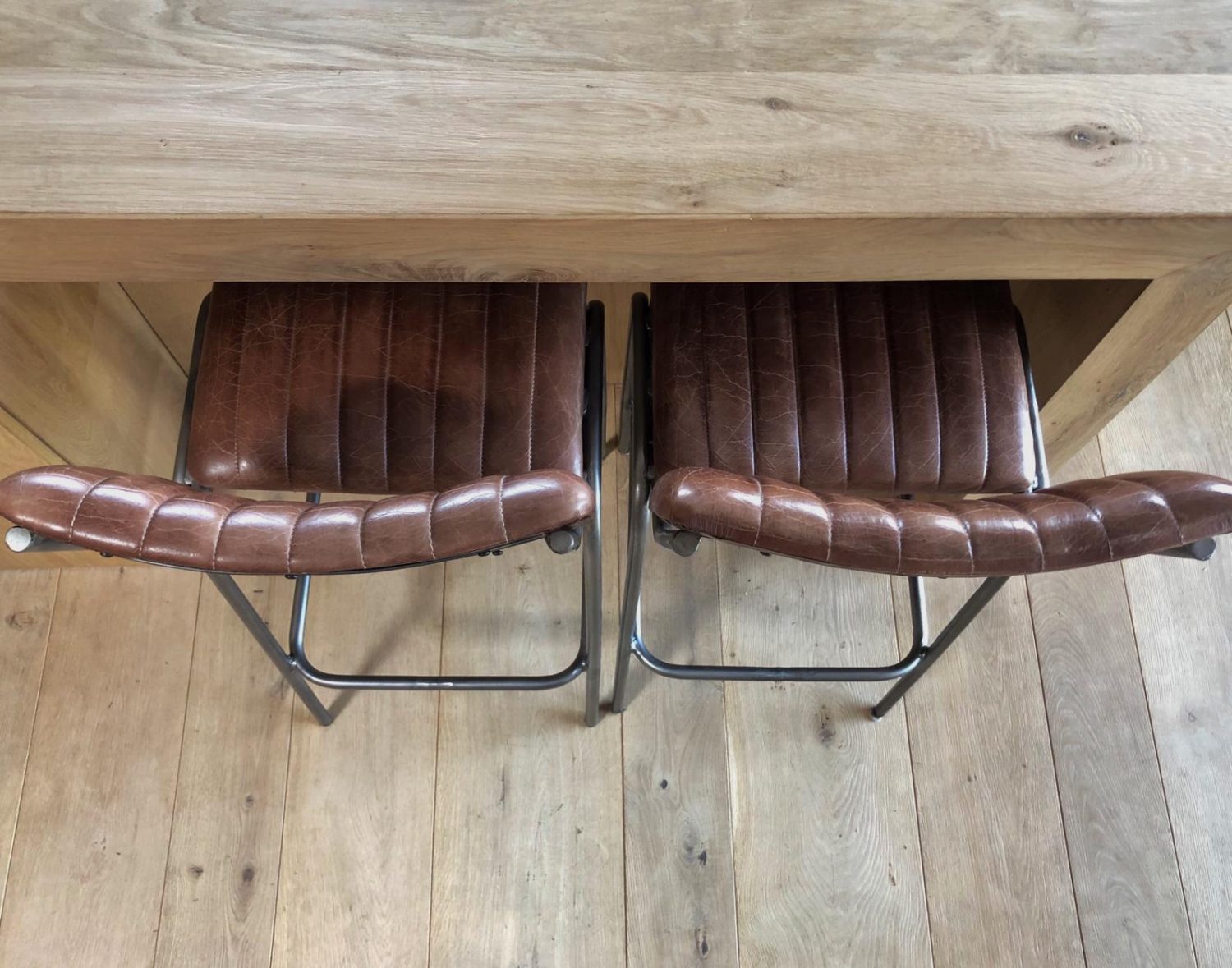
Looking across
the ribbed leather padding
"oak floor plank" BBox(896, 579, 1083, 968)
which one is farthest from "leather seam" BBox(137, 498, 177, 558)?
"oak floor plank" BBox(896, 579, 1083, 968)

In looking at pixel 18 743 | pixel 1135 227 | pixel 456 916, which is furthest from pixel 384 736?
pixel 1135 227

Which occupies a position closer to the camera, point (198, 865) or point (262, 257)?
point (262, 257)

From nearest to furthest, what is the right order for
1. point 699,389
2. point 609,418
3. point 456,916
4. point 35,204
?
1. point 35,204
2. point 699,389
3. point 456,916
4. point 609,418

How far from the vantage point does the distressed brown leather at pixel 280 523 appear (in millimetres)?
574

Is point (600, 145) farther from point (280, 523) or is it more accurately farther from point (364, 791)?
point (364, 791)

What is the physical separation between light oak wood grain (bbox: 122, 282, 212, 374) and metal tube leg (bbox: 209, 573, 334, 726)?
1.19 feet

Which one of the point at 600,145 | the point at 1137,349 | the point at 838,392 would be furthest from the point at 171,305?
the point at 1137,349

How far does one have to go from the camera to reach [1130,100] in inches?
29.3

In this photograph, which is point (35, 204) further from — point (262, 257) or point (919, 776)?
point (919, 776)

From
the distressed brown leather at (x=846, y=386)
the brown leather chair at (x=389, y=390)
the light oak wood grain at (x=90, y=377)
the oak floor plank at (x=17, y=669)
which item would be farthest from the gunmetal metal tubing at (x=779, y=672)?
the oak floor plank at (x=17, y=669)

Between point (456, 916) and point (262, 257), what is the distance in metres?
→ 0.83

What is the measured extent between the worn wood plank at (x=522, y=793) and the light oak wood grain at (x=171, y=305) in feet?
1.58

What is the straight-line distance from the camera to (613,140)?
0.72 metres

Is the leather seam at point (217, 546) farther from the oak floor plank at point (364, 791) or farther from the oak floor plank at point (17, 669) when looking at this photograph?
the oak floor plank at point (17, 669)
